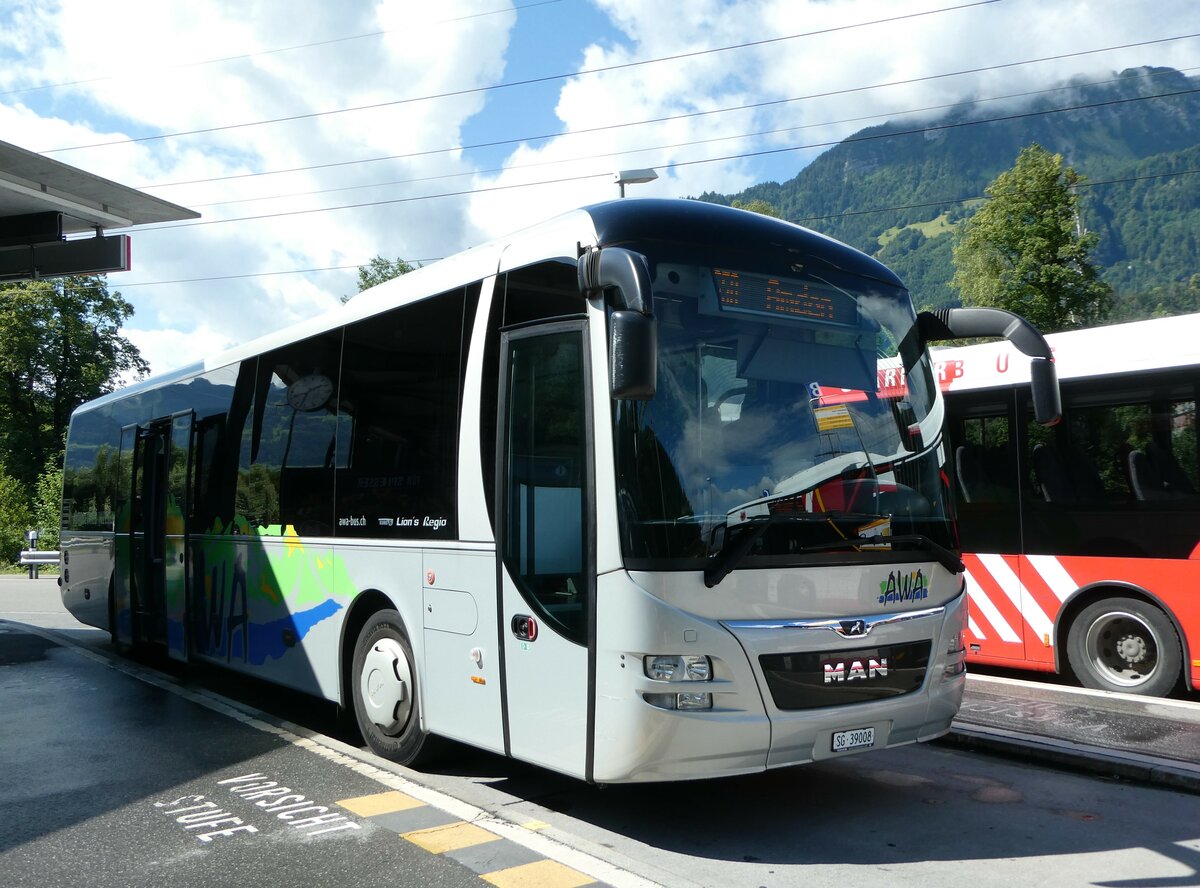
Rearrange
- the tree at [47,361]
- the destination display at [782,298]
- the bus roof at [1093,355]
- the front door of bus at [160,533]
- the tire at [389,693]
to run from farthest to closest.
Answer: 1. the tree at [47,361]
2. the front door of bus at [160,533]
3. the bus roof at [1093,355]
4. the tire at [389,693]
5. the destination display at [782,298]

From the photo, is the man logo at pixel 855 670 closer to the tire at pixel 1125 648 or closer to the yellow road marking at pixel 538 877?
the yellow road marking at pixel 538 877

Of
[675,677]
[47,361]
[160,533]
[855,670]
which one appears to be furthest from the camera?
[47,361]

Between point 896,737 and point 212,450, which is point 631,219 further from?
point 212,450

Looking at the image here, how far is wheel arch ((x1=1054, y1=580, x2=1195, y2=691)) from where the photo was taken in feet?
29.9

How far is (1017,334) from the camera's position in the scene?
255 inches

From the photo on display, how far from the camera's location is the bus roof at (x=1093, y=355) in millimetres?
9305

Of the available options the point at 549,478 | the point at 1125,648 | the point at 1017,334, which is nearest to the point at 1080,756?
the point at 1017,334

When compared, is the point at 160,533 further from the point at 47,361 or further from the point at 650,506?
the point at 47,361

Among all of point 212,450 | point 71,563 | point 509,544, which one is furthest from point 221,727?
point 71,563

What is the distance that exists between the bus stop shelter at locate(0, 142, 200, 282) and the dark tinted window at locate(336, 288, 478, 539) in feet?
22.0

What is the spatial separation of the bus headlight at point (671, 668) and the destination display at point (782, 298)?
1824mm

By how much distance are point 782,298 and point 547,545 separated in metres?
1.86

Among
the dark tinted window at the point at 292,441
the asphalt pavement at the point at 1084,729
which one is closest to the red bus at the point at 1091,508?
the asphalt pavement at the point at 1084,729

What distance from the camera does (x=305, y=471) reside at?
852 cm
